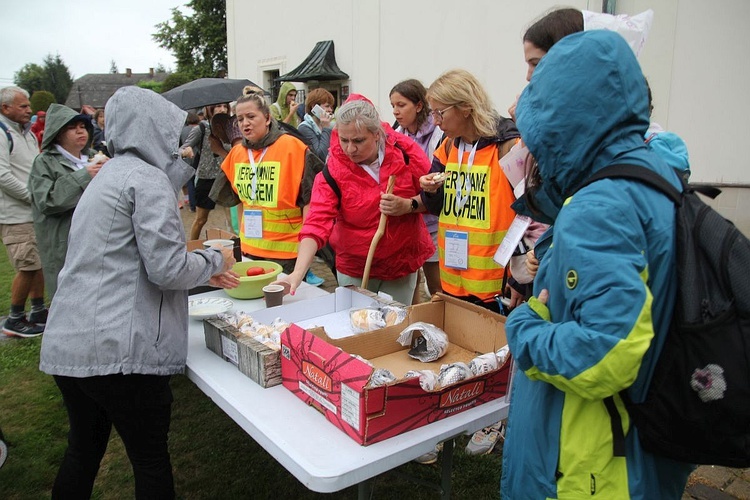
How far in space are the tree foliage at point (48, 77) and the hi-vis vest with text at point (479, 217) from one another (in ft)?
204

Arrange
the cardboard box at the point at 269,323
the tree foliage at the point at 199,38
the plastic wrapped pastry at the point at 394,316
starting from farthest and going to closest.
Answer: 1. the tree foliage at the point at 199,38
2. the plastic wrapped pastry at the point at 394,316
3. the cardboard box at the point at 269,323

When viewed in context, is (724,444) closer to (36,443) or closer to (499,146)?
(499,146)

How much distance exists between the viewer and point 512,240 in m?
2.03

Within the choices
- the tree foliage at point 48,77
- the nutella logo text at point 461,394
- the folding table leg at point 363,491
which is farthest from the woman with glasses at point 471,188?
the tree foliage at point 48,77

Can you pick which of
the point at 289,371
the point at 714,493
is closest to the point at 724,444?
the point at 289,371

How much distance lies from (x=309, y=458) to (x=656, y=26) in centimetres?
568

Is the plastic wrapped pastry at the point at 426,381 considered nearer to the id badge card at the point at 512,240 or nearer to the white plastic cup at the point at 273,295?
the id badge card at the point at 512,240

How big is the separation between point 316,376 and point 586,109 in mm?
953

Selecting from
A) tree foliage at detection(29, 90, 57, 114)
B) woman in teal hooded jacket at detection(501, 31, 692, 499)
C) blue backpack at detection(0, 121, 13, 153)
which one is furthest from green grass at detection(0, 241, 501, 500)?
tree foliage at detection(29, 90, 57, 114)

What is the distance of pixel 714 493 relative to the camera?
2408 mm

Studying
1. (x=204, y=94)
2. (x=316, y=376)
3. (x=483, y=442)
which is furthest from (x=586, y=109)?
(x=204, y=94)

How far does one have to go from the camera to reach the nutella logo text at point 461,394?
146cm

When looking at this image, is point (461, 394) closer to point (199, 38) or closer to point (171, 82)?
point (171, 82)

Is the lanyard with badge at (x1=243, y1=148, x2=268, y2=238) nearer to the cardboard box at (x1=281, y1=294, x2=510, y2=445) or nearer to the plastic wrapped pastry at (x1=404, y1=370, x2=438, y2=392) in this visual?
the cardboard box at (x1=281, y1=294, x2=510, y2=445)
